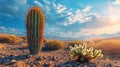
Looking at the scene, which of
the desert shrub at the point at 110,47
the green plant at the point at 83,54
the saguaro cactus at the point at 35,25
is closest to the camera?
the green plant at the point at 83,54

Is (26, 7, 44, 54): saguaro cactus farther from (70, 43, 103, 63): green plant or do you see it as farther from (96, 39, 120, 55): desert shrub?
(96, 39, 120, 55): desert shrub

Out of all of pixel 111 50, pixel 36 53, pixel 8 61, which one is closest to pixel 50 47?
pixel 36 53

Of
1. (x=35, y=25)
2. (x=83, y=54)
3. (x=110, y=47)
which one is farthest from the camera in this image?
(x=110, y=47)

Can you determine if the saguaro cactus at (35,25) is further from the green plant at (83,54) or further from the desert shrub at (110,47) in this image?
the desert shrub at (110,47)

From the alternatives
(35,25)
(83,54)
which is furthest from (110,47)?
(35,25)

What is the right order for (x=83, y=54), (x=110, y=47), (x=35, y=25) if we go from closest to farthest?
1. (x=83, y=54)
2. (x=35, y=25)
3. (x=110, y=47)

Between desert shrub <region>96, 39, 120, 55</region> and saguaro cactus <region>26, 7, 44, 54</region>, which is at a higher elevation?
saguaro cactus <region>26, 7, 44, 54</region>

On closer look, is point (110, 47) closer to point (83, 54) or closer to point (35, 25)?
point (83, 54)

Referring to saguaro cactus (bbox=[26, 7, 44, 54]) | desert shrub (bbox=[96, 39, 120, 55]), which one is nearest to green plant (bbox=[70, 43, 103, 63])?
saguaro cactus (bbox=[26, 7, 44, 54])

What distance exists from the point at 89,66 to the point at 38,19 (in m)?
4.15

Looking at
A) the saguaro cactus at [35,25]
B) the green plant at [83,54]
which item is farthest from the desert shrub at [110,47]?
the saguaro cactus at [35,25]

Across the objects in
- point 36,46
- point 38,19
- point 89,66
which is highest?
point 38,19

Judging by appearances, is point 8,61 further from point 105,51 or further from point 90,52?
point 105,51

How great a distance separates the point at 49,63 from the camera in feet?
43.7
